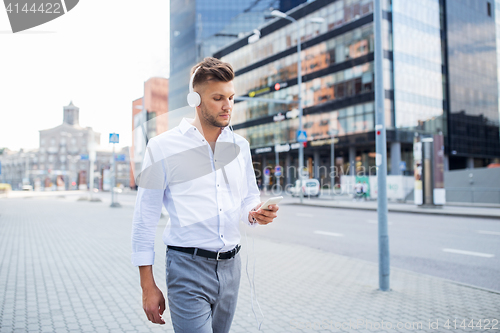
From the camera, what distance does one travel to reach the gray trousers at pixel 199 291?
1.85 m

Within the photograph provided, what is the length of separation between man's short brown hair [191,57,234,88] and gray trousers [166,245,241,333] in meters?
0.89

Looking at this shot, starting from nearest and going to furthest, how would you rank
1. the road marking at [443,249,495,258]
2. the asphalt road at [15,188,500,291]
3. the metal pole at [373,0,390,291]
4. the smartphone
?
the smartphone → the metal pole at [373,0,390,291] → the asphalt road at [15,188,500,291] → the road marking at [443,249,495,258]

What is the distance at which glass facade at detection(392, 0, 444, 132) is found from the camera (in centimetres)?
4075

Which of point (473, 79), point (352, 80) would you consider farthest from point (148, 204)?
point (473, 79)

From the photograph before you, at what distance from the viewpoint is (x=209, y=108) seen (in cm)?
197

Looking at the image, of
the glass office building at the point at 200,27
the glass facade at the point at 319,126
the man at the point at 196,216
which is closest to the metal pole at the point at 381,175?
the glass office building at the point at 200,27

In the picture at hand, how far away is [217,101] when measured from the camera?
6.44 ft

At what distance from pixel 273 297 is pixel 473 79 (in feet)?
187

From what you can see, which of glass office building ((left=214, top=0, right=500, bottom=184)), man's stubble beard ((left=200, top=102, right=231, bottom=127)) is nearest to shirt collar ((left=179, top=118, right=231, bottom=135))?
man's stubble beard ((left=200, top=102, right=231, bottom=127))

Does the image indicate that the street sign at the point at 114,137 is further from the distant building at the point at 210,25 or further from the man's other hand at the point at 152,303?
the man's other hand at the point at 152,303

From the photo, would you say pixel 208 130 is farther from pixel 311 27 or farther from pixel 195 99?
pixel 311 27

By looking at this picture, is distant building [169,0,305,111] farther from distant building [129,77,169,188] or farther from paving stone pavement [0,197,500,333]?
paving stone pavement [0,197,500,333]

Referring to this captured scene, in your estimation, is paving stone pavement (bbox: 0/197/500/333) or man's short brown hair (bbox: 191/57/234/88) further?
paving stone pavement (bbox: 0/197/500/333)

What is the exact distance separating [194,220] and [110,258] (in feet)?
20.6
